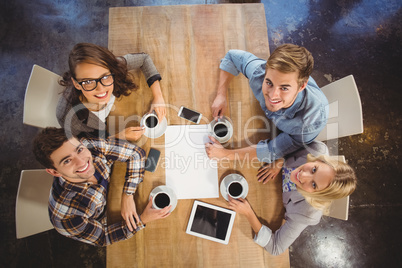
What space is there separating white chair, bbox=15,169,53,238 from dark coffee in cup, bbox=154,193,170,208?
70cm

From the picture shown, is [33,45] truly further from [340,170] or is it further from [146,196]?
[340,170]

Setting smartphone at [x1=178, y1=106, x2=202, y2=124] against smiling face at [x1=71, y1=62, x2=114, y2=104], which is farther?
smartphone at [x1=178, y1=106, x2=202, y2=124]

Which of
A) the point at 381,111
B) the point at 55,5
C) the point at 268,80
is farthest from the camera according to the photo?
the point at 55,5

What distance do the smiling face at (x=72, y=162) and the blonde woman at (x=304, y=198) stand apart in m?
0.70

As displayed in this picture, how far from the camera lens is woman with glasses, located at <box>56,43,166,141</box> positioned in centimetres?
119

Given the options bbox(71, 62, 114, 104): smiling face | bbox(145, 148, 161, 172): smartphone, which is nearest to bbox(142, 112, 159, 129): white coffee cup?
bbox(145, 148, 161, 172): smartphone

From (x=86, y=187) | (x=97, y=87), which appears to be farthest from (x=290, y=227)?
(x=97, y=87)

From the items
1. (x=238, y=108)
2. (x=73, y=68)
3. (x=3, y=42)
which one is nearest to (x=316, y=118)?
(x=238, y=108)

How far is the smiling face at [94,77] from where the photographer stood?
119 centimetres

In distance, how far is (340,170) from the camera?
1159mm

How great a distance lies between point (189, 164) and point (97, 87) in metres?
0.59

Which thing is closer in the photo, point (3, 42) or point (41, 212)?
point (41, 212)

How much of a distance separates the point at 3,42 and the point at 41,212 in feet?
6.61

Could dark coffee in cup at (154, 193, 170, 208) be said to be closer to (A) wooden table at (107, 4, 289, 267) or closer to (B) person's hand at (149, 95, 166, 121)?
(A) wooden table at (107, 4, 289, 267)
